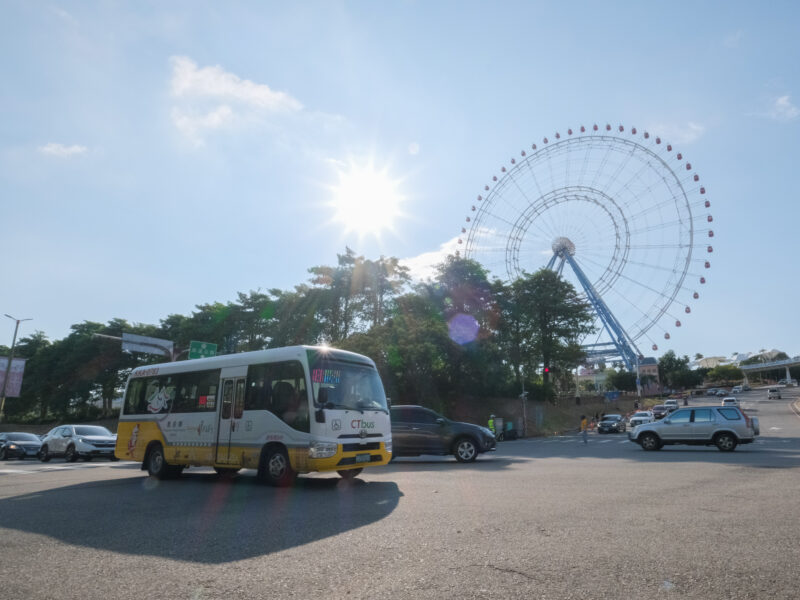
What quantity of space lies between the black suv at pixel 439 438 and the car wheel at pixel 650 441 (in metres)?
7.17

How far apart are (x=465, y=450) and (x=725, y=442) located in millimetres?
9366

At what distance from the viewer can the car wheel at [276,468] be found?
433 inches

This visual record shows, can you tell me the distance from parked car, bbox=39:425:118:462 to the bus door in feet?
41.4

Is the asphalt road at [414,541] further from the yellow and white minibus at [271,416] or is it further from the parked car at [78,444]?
the parked car at [78,444]

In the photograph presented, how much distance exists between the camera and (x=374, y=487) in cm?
1067

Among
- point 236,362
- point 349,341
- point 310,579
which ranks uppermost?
point 349,341

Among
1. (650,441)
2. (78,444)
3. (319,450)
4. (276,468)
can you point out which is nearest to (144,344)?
(78,444)

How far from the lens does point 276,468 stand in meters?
11.2

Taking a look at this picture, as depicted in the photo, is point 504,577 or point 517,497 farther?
point 517,497

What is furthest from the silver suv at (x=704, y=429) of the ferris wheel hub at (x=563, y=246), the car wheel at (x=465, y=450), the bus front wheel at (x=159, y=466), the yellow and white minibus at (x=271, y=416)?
the ferris wheel hub at (x=563, y=246)

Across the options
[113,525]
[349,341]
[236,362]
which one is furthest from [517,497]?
[349,341]

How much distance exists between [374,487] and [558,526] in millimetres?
5031

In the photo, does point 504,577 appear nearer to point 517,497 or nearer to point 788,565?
point 788,565

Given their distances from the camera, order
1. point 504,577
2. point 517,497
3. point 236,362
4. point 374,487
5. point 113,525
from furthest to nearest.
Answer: point 236,362, point 374,487, point 517,497, point 113,525, point 504,577
